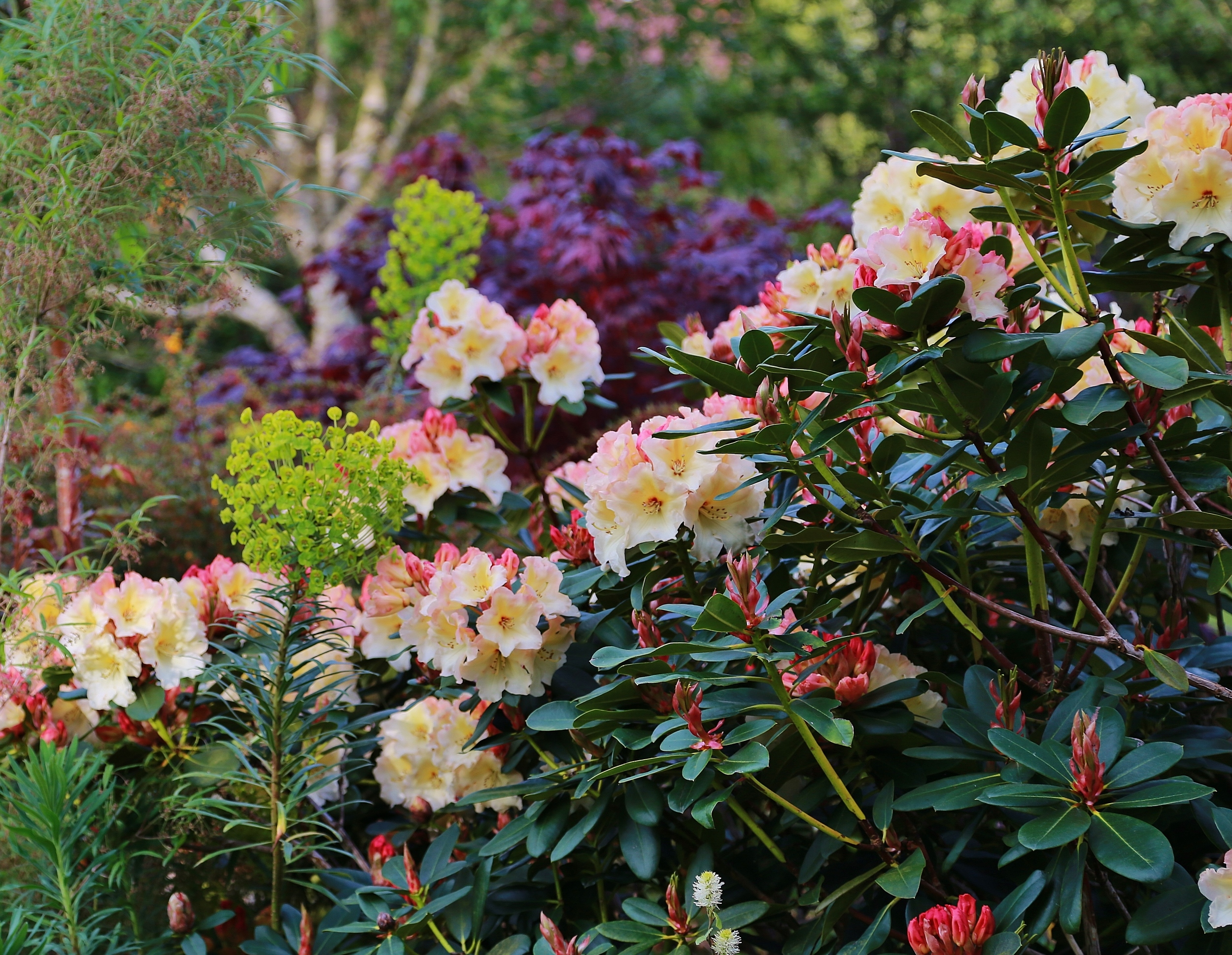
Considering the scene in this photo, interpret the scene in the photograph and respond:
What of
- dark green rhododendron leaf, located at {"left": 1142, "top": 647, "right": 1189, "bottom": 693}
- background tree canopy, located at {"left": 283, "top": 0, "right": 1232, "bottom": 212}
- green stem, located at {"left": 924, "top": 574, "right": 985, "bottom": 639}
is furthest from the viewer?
background tree canopy, located at {"left": 283, "top": 0, "right": 1232, "bottom": 212}

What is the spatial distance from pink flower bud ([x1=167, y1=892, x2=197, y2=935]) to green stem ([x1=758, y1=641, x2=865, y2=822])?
799mm

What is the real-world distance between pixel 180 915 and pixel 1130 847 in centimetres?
108

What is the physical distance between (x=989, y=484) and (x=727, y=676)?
0.31 meters

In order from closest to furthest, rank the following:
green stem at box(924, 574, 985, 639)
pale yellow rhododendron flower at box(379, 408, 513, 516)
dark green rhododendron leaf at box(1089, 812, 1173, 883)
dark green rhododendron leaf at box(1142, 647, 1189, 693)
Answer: dark green rhododendron leaf at box(1089, 812, 1173, 883) < dark green rhododendron leaf at box(1142, 647, 1189, 693) < green stem at box(924, 574, 985, 639) < pale yellow rhododendron flower at box(379, 408, 513, 516)

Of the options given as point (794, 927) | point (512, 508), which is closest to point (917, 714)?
point (794, 927)

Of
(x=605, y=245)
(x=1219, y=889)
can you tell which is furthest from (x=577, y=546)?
(x=605, y=245)

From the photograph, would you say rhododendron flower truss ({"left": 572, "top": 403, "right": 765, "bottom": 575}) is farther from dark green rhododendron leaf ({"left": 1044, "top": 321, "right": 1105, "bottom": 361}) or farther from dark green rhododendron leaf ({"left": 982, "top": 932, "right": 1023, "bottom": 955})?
dark green rhododendron leaf ({"left": 982, "top": 932, "right": 1023, "bottom": 955})

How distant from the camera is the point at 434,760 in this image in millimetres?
1321

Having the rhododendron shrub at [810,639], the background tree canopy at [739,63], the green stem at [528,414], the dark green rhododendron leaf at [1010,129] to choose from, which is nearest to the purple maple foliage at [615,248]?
the green stem at [528,414]

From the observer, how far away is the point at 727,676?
0.96 metres

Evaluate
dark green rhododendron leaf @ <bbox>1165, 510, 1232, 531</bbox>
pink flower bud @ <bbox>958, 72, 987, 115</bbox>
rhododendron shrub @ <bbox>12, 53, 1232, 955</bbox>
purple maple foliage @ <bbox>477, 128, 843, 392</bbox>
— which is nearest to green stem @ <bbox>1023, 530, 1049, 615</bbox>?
rhododendron shrub @ <bbox>12, 53, 1232, 955</bbox>

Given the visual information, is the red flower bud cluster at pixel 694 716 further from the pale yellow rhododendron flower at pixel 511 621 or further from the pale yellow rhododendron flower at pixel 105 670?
the pale yellow rhododendron flower at pixel 105 670

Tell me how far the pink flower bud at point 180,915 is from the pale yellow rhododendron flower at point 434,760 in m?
0.27

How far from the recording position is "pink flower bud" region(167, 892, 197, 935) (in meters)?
1.24
